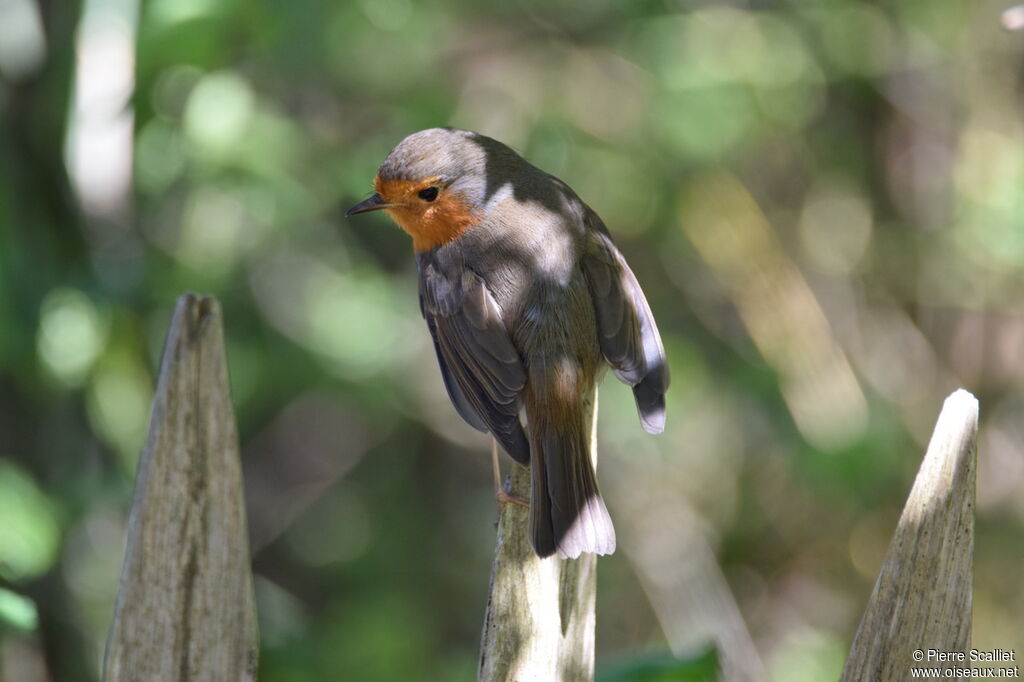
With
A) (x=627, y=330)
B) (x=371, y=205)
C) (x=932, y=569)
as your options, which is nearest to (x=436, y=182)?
(x=371, y=205)

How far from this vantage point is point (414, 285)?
471 cm

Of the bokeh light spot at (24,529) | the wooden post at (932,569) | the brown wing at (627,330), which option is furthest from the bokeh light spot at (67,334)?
the wooden post at (932,569)

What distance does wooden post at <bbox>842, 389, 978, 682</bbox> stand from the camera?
141 cm

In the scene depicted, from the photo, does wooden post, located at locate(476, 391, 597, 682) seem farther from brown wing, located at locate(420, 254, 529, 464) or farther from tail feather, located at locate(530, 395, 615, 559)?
brown wing, located at locate(420, 254, 529, 464)

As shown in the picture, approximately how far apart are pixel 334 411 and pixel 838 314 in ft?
8.39

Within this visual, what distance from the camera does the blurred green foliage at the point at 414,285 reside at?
312 centimetres

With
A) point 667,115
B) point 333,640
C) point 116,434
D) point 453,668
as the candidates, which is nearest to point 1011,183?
point 667,115

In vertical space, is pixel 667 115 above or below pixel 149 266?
above

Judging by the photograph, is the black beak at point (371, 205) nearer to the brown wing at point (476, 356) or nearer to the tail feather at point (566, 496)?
the brown wing at point (476, 356)

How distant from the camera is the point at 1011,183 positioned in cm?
418

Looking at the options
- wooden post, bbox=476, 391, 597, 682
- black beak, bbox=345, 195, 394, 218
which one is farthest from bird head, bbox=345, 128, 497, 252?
wooden post, bbox=476, 391, 597, 682

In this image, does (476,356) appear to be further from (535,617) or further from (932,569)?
(932,569)

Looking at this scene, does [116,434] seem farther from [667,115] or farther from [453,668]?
[667,115]

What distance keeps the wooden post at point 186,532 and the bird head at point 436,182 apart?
1203mm
